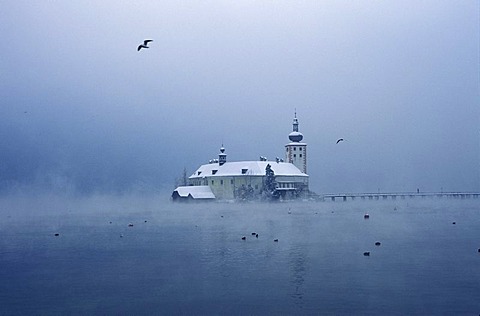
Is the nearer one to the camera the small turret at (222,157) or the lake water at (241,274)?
the lake water at (241,274)

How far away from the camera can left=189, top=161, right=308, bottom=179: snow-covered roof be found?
127 m

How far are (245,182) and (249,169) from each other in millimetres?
2641

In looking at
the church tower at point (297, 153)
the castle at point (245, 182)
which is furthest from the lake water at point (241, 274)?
the church tower at point (297, 153)

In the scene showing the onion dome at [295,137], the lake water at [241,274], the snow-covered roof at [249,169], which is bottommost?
the lake water at [241,274]

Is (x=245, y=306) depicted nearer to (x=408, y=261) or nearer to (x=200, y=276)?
(x=200, y=276)

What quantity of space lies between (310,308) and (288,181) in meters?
108

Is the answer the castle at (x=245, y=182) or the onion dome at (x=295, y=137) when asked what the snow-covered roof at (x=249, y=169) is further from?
the onion dome at (x=295, y=137)

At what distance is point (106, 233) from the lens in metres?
47.8

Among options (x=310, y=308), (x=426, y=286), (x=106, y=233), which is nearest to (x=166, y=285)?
(x=310, y=308)

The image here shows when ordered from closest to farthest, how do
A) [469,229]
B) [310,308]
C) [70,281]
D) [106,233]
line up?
[310,308]
[70,281]
[106,233]
[469,229]

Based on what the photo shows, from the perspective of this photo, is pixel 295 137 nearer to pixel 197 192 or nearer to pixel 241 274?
pixel 197 192

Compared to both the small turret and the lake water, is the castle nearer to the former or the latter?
the small turret

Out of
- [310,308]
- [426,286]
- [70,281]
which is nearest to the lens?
[310,308]

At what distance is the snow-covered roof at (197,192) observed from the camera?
417ft
